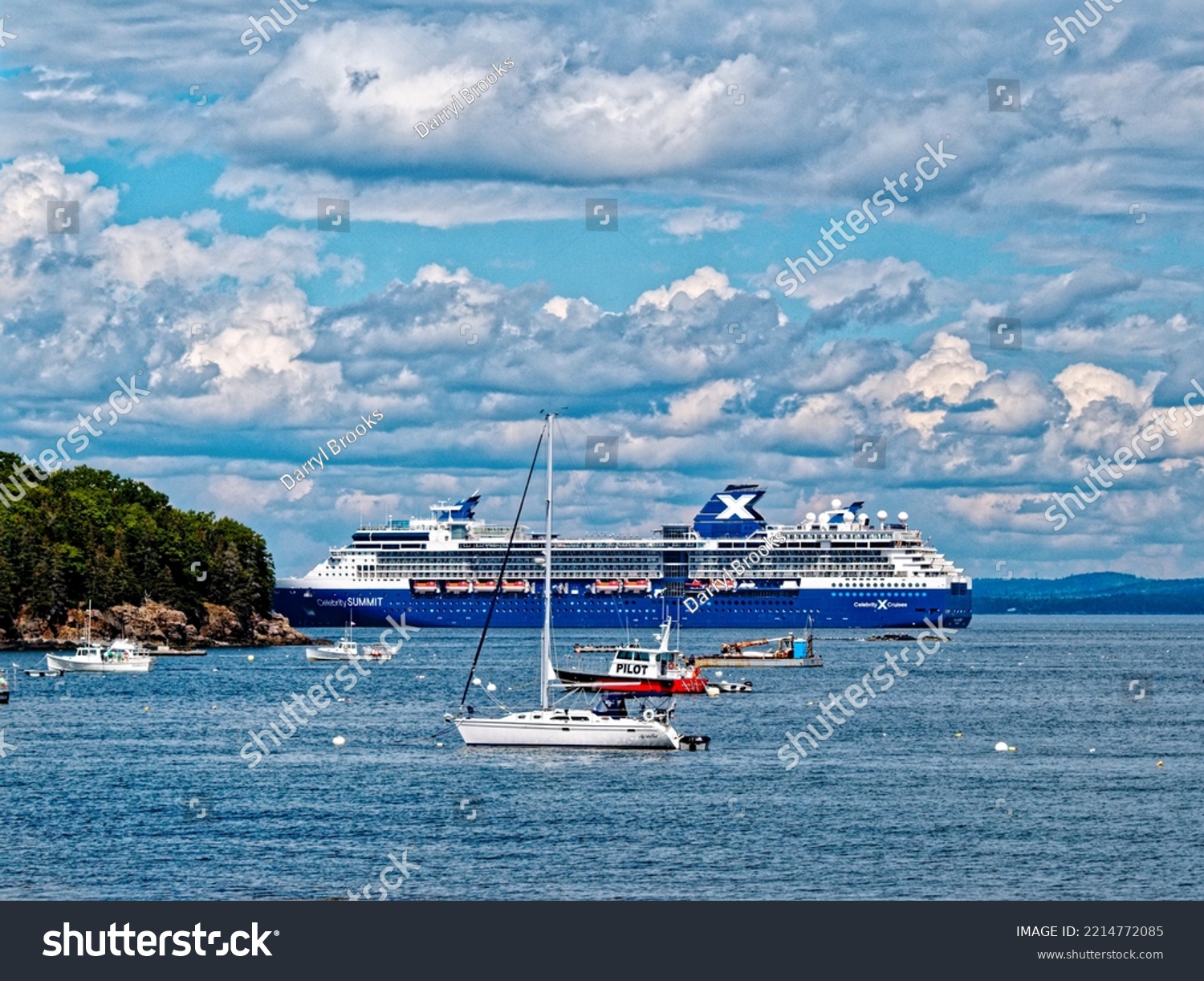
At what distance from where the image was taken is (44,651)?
132m

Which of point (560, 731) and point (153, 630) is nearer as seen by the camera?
point (560, 731)

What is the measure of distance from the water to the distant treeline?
5797cm

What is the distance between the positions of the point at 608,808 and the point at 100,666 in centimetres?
7095

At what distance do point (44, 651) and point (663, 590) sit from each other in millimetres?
80362

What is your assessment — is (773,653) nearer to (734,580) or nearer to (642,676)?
(642,676)

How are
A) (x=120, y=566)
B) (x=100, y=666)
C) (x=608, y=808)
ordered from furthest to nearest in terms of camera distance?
1. (x=120, y=566)
2. (x=100, y=666)
3. (x=608, y=808)

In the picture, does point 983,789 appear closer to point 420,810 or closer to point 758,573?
point 420,810

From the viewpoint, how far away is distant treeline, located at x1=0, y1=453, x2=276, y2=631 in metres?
135

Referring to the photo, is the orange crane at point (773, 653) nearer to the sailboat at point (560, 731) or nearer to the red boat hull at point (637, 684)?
the red boat hull at point (637, 684)

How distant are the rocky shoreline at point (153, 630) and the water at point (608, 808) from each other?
57001mm

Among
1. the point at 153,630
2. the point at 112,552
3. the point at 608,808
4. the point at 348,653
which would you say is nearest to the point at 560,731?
the point at 608,808

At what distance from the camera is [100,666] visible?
357 feet

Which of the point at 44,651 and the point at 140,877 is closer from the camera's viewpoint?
the point at 140,877

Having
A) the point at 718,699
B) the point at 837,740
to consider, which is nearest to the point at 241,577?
the point at 718,699
